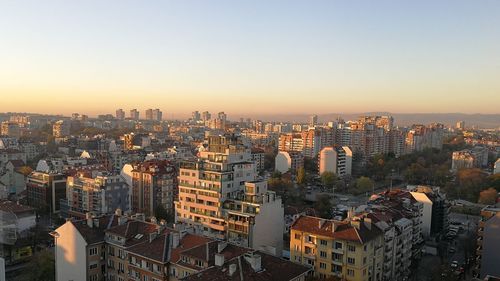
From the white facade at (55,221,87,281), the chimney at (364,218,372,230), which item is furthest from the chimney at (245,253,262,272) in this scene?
the white facade at (55,221,87,281)

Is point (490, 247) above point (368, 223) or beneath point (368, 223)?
beneath

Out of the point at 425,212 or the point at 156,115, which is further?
the point at 156,115

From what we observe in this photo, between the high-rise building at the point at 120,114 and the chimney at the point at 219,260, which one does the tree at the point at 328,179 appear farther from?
the high-rise building at the point at 120,114

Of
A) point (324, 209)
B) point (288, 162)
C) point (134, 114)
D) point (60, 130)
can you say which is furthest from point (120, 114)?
point (324, 209)

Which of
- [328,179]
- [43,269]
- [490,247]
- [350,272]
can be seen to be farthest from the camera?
[328,179]

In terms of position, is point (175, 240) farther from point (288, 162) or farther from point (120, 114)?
point (120, 114)

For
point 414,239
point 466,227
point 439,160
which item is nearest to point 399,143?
point 439,160

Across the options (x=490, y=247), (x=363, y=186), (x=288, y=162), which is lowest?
(x=363, y=186)

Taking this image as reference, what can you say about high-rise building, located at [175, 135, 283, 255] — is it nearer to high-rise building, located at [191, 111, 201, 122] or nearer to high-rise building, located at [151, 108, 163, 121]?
high-rise building, located at [151, 108, 163, 121]

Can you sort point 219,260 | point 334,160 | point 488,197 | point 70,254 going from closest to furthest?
1. point 219,260
2. point 70,254
3. point 488,197
4. point 334,160
